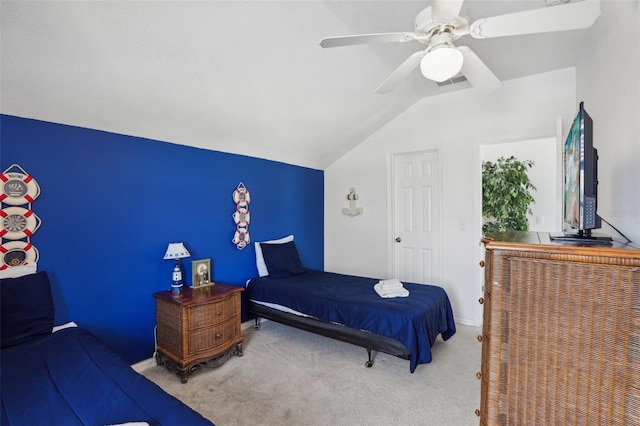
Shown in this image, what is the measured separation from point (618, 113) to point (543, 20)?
0.82 m

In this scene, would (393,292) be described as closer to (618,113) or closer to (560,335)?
(560,335)

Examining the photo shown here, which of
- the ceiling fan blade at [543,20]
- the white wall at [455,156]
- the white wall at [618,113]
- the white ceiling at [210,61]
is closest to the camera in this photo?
the ceiling fan blade at [543,20]

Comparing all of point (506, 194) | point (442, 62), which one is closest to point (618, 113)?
point (442, 62)

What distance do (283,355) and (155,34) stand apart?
2.75 metres

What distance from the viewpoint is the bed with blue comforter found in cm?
115

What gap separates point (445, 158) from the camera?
3.71 m

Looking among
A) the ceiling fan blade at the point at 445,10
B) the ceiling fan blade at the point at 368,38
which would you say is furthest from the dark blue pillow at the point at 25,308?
the ceiling fan blade at the point at 445,10

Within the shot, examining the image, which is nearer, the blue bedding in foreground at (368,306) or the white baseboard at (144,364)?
the blue bedding in foreground at (368,306)

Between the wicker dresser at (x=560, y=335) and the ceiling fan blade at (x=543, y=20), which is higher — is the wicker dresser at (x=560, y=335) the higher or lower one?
the lower one

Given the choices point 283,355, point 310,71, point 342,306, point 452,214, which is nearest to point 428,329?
point 342,306

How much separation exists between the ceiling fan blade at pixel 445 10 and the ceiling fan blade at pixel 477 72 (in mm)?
361

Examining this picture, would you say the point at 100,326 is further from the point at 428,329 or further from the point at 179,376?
the point at 428,329

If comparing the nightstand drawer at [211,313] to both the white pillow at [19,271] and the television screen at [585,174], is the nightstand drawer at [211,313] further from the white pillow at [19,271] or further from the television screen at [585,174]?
the television screen at [585,174]

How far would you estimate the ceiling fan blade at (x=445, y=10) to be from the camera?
49.7 inches
